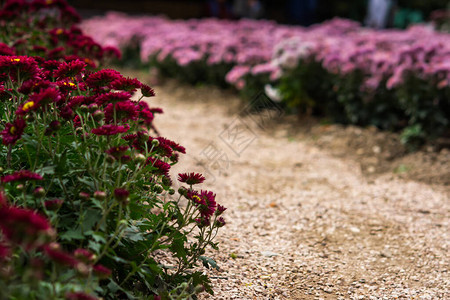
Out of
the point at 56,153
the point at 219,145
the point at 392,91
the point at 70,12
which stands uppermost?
the point at 70,12

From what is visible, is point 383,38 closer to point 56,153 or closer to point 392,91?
point 392,91

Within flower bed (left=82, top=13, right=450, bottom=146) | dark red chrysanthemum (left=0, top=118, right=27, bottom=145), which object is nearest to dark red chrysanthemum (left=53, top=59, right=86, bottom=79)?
dark red chrysanthemum (left=0, top=118, right=27, bottom=145)

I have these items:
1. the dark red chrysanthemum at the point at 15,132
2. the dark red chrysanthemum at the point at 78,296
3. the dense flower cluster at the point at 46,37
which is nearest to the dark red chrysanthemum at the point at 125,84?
the dark red chrysanthemum at the point at 15,132

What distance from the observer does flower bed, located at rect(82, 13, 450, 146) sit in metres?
4.37

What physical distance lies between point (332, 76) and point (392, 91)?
756mm

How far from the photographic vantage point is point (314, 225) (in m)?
3.08

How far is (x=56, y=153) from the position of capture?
1634mm

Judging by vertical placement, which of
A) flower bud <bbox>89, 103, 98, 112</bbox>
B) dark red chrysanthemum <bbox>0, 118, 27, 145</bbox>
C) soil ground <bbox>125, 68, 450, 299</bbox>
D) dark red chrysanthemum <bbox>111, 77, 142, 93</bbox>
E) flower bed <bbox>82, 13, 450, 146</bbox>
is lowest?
soil ground <bbox>125, 68, 450, 299</bbox>

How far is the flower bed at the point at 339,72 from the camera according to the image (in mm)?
4367

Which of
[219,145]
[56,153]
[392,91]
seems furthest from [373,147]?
[56,153]

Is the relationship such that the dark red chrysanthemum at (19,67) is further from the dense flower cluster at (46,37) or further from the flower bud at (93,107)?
the dense flower cluster at (46,37)

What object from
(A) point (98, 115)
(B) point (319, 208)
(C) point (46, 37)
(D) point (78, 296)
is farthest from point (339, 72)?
(D) point (78, 296)

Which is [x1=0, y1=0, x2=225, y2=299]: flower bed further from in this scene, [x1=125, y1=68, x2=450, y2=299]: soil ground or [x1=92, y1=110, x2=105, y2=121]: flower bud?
[x1=125, y1=68, x2=450, y2=299]: soil ground

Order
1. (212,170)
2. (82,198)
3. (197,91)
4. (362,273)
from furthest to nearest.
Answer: (197,91) → (212,170) → (362,273) → (82,198)
